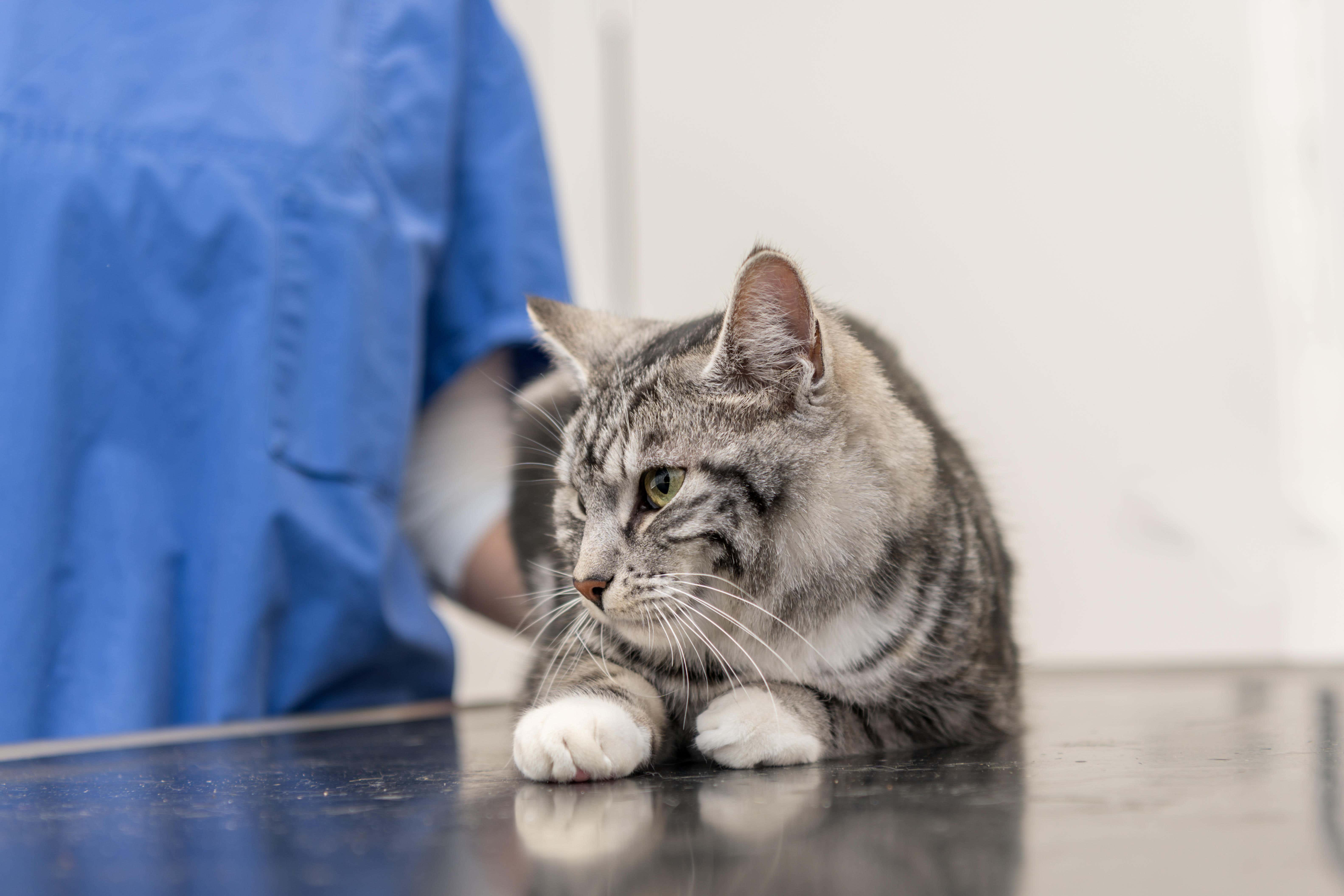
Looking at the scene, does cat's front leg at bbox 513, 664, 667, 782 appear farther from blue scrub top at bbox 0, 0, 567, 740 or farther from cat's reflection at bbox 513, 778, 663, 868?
blue scrub top at bbox 0, 0, 567, 740

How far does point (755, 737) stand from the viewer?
626 mm

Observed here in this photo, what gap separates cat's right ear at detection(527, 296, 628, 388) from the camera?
0.88 meters

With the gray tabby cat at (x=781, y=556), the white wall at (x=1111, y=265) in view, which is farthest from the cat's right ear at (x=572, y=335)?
the white wall at (x=1111, y=265)

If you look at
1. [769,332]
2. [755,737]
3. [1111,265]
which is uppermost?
[1111,265]

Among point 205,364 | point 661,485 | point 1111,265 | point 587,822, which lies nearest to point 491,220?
point 205,364

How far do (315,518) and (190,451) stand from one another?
0.51 feet

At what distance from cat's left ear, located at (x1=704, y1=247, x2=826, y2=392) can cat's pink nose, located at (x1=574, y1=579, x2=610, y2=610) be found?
17 cm

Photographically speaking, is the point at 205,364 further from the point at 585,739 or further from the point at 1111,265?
the point at 1111,265

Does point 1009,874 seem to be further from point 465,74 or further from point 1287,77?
point 1287,77

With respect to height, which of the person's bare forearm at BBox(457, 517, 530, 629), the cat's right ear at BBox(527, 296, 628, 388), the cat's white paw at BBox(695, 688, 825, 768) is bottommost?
the cat's white paw at BBox(695, 688, 825, 768)

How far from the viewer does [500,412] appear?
1352 mm

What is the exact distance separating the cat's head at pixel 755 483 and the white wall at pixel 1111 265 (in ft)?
3.34

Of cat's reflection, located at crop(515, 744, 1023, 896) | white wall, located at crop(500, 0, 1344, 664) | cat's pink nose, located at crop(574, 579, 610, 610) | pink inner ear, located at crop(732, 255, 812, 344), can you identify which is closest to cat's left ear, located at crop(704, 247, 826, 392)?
pink inner ear, located at crop(732, 255, 812, 344)

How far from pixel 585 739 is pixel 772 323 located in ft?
1.01
